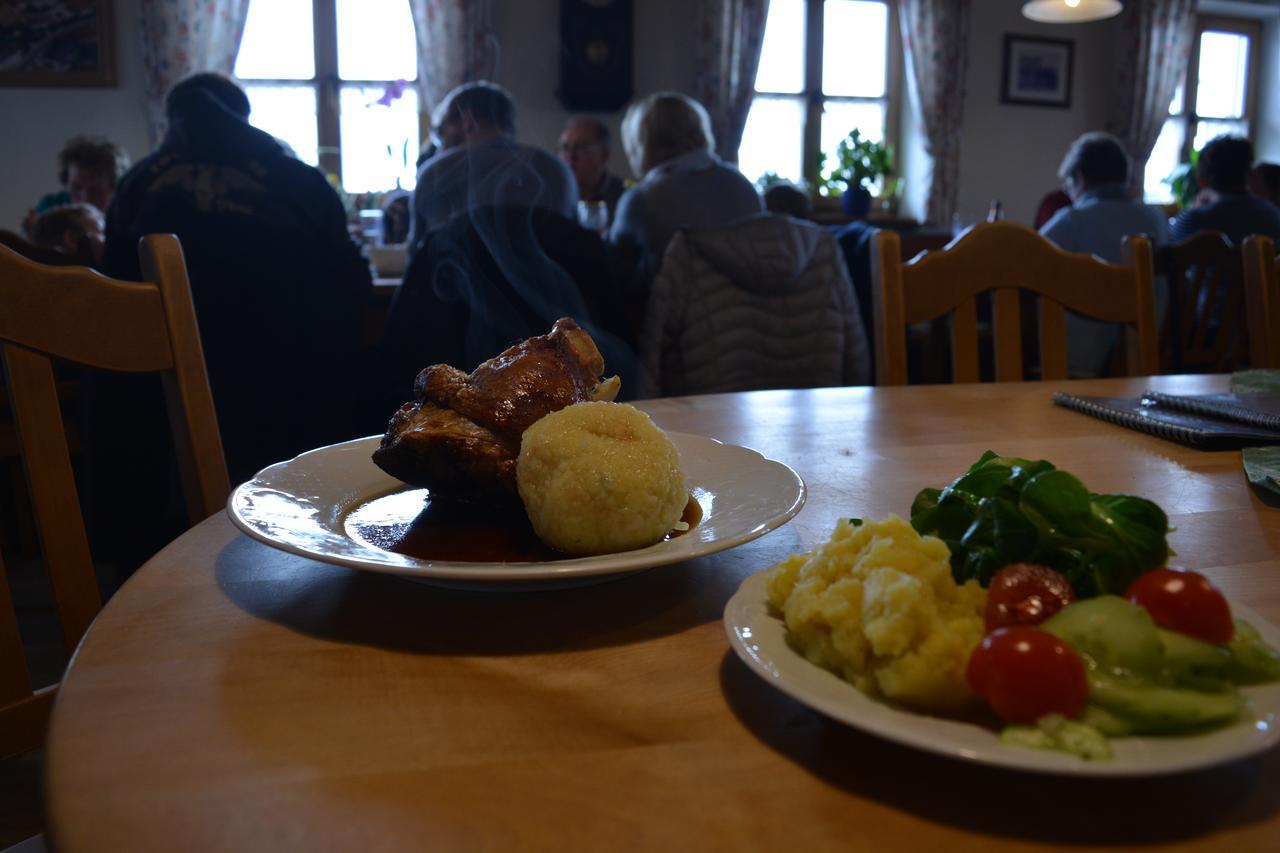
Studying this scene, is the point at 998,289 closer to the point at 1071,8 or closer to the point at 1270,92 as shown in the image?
the point at 1071,8

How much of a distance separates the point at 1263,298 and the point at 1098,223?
89.8 inches

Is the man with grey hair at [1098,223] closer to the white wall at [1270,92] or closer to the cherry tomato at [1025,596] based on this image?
the cherry tomato at [1025,596]

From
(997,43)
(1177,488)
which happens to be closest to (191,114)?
(1177,488)

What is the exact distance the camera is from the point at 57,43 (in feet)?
18.9

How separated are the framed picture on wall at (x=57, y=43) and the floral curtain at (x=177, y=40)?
252 mm

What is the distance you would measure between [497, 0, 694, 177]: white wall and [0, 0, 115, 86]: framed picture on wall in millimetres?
2391

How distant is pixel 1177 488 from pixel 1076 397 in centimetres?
40

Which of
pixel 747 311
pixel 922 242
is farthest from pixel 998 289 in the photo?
pixel 922 242

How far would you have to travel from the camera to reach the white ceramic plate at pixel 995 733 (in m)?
0.36

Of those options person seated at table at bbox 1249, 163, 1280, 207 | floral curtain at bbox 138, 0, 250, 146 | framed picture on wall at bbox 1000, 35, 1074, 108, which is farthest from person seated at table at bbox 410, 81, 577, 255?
framed picture on wall at bbox 1000, 35, 1074, 108

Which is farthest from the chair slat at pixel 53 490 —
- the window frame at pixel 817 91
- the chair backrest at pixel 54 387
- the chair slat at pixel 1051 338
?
the window frame at pixel 817 91

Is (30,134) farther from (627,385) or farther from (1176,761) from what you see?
(1176,761)

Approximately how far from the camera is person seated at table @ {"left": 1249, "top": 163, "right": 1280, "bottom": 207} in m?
5.56

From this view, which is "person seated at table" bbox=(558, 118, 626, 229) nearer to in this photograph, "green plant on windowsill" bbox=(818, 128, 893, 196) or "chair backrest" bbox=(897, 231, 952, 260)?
"chair backrest" bbox=(897, 231, 952, 260)
